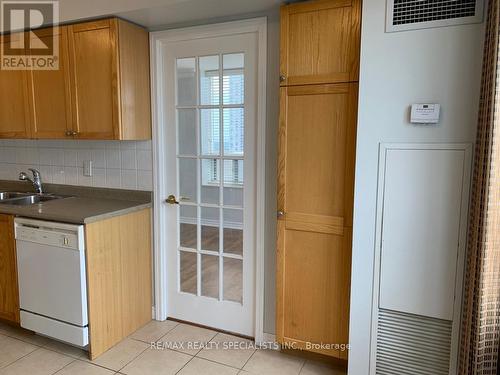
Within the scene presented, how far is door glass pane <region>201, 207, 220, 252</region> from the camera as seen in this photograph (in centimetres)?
260

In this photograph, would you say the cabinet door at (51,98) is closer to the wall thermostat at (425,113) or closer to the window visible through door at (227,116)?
the window visible through door at (227,116)

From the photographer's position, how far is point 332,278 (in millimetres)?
2111

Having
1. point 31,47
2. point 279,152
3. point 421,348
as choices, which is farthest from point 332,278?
point 31,47

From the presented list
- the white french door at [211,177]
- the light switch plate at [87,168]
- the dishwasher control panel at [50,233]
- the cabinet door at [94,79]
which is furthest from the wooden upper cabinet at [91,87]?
the dishwasher control panel at [50,233]

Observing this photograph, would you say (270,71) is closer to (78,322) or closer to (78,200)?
(78,200)

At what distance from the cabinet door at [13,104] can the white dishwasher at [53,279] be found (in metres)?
0.88

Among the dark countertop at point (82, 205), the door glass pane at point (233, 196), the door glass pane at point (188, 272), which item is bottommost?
the door glass pane at point (188, 272)

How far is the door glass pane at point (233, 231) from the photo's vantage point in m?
2.54

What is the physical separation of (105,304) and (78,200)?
0.89 m

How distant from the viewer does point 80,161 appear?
300 cm

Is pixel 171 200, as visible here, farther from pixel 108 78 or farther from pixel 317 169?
pixel 317 169

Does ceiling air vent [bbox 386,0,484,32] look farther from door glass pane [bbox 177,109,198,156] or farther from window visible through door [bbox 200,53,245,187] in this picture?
door glass pane [bbox 177,109,198,156]

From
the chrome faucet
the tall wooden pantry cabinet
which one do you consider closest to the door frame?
the tall wooden pantry cabinet

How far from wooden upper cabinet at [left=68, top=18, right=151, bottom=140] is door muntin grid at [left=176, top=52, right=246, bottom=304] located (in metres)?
0.29
